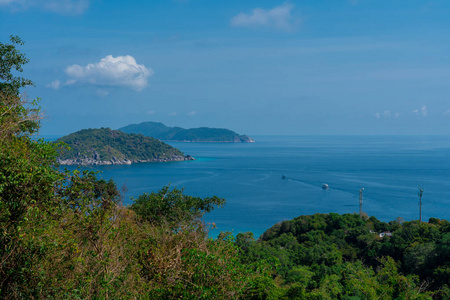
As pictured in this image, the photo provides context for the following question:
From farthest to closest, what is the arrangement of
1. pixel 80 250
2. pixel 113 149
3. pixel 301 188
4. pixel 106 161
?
pixel 113 149 → pixel 106 161 → pixel 301 188 → pixel 80 250

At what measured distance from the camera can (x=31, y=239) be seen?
4.77 m

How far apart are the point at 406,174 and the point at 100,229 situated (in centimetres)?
7512

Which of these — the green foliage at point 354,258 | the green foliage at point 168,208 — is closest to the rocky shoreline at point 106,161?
the green foliage at point 354,258

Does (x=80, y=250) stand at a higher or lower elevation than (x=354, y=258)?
higher

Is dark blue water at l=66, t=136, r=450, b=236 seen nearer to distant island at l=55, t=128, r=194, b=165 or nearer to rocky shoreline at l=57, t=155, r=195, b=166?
rocky shoreline at l=57, t=155, r=195, b=166

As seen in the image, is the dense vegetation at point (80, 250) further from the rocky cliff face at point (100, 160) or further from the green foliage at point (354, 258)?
the rocky cliff face at point (100, 160)

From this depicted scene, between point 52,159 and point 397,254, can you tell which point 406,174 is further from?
point 52,159

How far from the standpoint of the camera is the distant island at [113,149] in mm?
94044

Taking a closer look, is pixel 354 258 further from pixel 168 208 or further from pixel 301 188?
pixel 301 188

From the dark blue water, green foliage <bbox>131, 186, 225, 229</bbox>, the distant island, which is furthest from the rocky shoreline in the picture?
green foliage <bbox>131, 186, 225, 229</bbox>

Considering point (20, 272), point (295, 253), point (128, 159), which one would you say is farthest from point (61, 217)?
point (128, 159)

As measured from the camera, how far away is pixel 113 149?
339 ft

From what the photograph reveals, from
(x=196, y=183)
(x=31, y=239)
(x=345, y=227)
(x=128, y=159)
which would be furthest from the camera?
(x=128, y=159)

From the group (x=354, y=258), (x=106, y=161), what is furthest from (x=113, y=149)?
(x=354, y=258)
